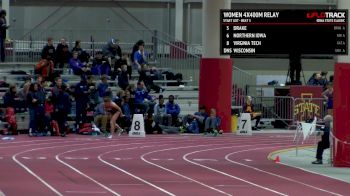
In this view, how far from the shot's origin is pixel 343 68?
24312mm

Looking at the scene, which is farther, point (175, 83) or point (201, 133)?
point (175, 83)

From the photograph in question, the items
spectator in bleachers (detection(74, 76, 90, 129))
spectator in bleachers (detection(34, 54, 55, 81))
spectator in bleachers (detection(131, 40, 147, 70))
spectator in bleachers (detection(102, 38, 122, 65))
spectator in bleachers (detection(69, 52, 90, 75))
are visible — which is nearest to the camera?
spectator in bleachers (detection(74, 76, 90, 129))

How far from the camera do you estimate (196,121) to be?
36375 millimetres

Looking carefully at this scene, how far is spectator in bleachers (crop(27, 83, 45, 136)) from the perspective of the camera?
32.6 metres

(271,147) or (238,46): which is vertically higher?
(238,46)

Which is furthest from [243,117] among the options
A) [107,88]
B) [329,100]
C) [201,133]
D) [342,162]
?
[342,162]

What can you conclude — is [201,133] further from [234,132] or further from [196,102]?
[196,102]

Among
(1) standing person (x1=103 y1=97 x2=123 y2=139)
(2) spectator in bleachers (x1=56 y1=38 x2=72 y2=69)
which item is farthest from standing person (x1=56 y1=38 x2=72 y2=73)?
(1) standing person (x1=103 y1=97 x2=123 y2=139)

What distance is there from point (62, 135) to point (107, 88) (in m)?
3.89

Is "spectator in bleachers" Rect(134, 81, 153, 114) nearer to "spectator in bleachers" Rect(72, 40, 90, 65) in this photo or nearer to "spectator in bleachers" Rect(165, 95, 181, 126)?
"spectator in bleachers" Rect(165, 95, 181, 126)

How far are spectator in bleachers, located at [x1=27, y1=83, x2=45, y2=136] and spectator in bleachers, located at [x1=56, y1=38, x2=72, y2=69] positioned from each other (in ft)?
18.9

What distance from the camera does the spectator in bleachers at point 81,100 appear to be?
3459 centimetres

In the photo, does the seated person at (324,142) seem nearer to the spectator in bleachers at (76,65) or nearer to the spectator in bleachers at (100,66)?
the spectator in bleachers at (76,65)
